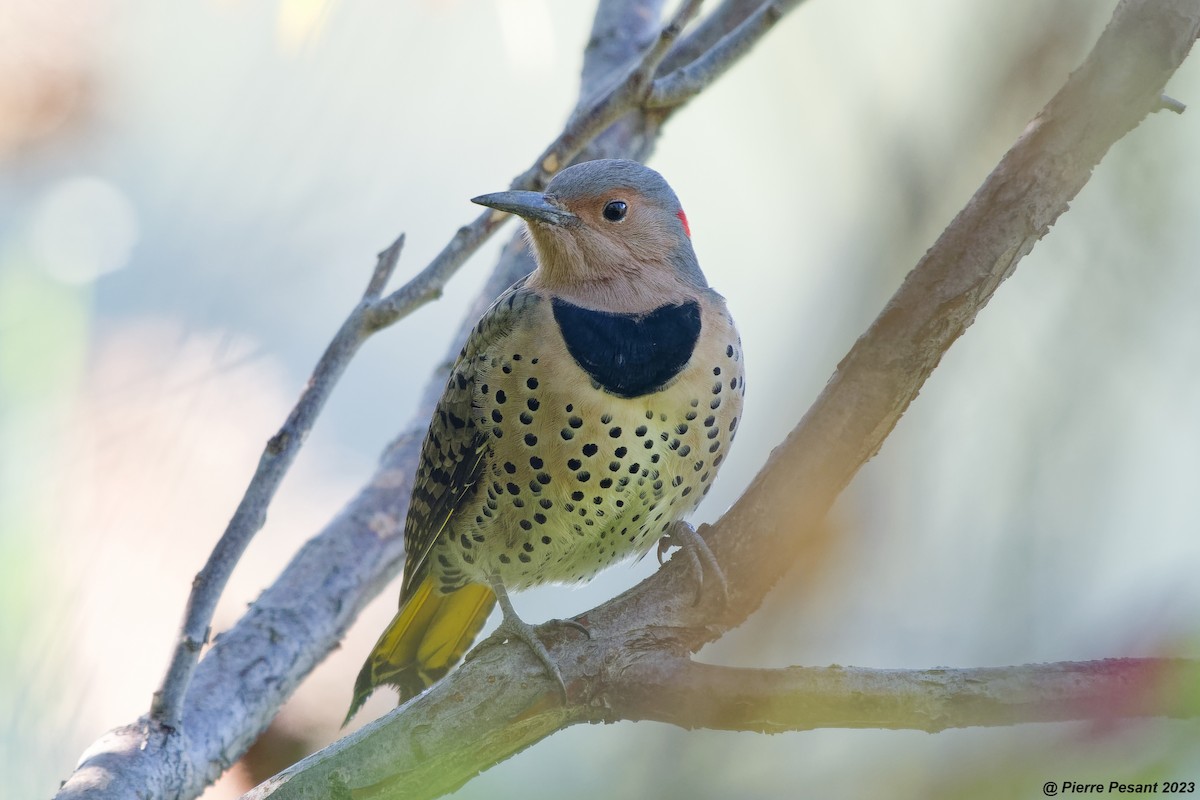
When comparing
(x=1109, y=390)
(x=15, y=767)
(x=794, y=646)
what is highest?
(x=1109, y=390)

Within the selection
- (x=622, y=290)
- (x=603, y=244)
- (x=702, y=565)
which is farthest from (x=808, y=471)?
(x=603, y=244)

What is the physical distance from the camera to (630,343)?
2803 mm

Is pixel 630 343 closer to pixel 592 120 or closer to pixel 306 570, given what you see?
pixel 592 120

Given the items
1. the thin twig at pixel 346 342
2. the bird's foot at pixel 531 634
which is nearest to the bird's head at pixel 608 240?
the thin twig at pixel 346 342

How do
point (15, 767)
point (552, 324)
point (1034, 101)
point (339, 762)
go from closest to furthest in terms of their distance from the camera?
point (15, 767) → point (339, 762) → point (1034, 101) → point (552, 324)

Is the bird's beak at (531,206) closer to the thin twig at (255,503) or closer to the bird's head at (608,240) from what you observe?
the bird's head at (608,240)

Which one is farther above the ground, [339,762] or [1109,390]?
[1109,390]

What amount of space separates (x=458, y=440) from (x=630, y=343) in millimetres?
524

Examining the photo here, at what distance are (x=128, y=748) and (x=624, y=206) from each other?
1790 millimetres

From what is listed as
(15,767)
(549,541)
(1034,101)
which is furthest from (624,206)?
(15,767)

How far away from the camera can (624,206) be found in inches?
122

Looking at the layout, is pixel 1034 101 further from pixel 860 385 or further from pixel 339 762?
pixel 339 762

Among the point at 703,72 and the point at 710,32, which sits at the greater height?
the point at 710,32

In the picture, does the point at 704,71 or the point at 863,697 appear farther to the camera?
the point at 704,71
